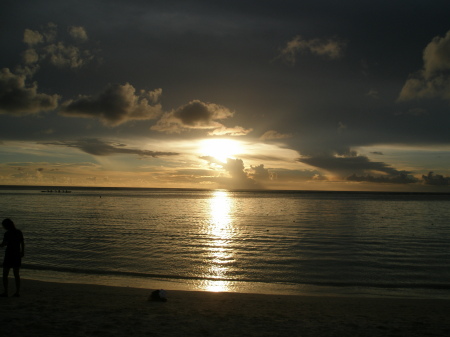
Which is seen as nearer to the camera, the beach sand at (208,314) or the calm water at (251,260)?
the beach sand at (208,314)

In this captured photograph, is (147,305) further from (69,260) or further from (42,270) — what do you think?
(69,260)

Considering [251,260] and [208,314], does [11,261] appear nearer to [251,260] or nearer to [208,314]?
[208,314]

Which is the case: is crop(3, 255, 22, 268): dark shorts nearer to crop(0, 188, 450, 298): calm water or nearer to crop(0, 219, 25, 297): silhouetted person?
crop(0, 219, 25, 297): silhouetted person

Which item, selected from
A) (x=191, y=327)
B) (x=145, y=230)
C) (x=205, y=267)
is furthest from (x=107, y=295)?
(x=145, y=230)

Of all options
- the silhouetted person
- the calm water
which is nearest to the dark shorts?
the silhouetted person

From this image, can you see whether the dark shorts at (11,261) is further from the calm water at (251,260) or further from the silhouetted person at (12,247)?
the calm water at (251,260)

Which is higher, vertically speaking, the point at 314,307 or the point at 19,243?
the point at 19,243

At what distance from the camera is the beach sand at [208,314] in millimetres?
10438

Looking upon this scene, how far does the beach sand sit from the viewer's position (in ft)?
34.2

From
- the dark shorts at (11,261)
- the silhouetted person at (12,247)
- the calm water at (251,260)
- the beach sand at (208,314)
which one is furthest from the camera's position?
the calm water at (251,260)

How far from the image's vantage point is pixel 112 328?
10.5 meters

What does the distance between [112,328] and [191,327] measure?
7.63 ft

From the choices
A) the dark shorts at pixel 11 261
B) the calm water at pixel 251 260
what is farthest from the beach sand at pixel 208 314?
the calm water at pixel 251 260

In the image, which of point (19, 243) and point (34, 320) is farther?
point (19, 243)
